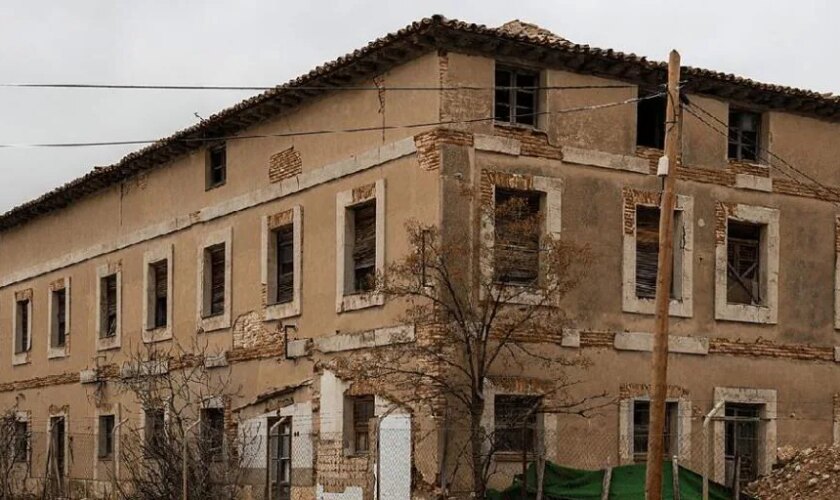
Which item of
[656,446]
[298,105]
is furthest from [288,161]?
[656,446]

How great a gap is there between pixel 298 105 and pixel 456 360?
620cm

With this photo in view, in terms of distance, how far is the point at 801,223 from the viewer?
82.6 feet

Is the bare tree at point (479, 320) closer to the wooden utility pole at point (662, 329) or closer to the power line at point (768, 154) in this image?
the wooden utility pole at point (662, 329)

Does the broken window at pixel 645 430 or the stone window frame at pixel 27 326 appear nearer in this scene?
the broken window at pixel 645 430

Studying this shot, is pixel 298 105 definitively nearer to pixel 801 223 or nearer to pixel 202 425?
pixel 202 425

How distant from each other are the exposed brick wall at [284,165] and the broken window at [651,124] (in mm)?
5684

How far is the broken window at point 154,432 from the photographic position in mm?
25375

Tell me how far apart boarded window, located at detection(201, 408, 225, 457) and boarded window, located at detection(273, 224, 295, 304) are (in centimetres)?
254

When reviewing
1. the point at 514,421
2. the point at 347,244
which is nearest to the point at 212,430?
the point at 347,244

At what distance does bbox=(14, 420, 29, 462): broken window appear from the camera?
111 feet

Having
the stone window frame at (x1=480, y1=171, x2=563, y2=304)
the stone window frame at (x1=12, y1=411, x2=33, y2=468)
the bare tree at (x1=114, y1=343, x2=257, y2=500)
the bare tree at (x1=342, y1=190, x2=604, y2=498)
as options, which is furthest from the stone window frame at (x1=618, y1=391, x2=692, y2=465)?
the stone window frame at (x1=12, y1=411, x2=33, y2=468)

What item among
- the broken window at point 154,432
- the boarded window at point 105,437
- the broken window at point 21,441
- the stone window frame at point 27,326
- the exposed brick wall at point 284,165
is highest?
the exposed brick wall at point 284,165

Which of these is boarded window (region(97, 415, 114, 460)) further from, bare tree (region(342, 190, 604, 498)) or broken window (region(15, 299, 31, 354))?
bare tree (region(342, 190, 604, 498))

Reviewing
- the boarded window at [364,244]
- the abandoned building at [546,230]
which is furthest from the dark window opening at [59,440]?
the boarded window at [364,244]
